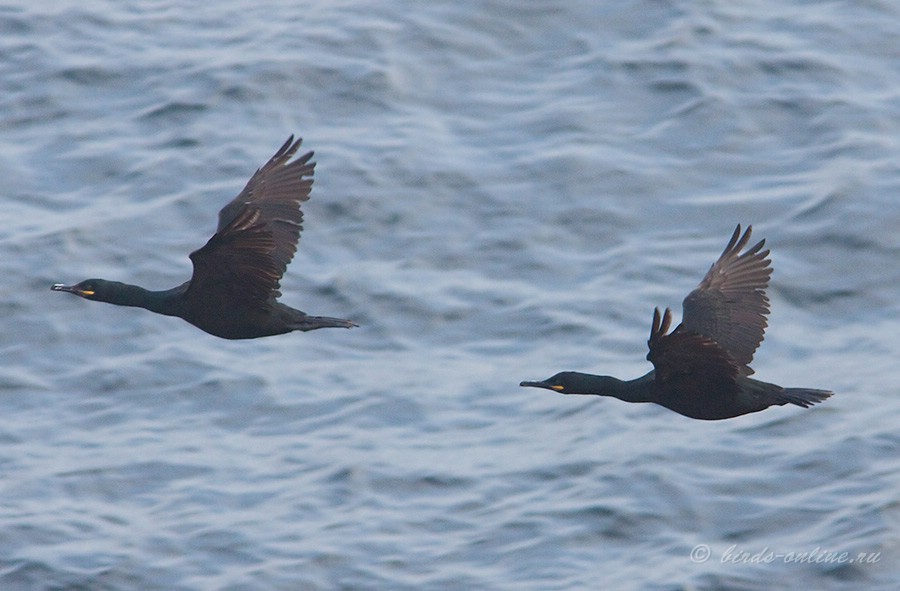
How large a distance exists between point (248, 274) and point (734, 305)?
2688 millimetres

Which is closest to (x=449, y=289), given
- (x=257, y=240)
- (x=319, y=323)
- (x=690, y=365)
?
(x=319, y=323)

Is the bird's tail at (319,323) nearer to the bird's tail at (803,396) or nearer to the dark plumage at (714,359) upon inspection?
the dark plumage at (714,359)

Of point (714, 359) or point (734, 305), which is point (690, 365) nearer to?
point (714, 359)

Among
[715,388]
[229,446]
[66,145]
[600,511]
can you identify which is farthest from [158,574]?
[66,145]

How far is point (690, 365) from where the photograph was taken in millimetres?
9203

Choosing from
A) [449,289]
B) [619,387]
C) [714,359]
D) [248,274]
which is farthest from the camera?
[449,289]

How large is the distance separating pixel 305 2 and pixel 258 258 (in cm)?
956

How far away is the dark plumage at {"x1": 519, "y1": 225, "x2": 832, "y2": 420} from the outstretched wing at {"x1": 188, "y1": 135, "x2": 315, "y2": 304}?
151 cm

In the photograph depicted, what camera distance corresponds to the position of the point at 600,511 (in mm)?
11953

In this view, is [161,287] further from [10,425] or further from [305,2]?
[305,2]

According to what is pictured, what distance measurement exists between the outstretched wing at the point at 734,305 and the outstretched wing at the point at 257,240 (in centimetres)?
223

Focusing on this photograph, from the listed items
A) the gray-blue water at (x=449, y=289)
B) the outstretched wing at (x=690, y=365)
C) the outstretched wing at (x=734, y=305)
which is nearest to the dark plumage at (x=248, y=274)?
the outstretched wing at (x=690, y=365)

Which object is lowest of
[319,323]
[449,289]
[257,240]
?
[449,289]

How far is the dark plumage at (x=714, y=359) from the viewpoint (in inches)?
358
